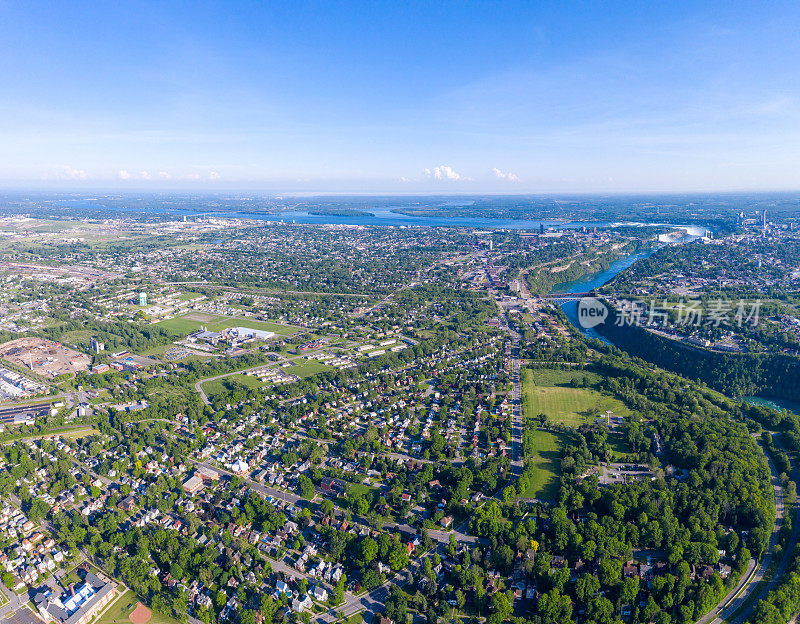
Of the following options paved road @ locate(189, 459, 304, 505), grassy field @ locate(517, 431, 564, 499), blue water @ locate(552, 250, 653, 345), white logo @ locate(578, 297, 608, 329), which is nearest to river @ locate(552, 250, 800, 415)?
blue water @ locate(552, 250, 653, 345)

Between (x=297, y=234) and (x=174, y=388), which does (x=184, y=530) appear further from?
(x=297, y=234)

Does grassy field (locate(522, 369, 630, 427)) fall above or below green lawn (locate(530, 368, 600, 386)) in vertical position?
below

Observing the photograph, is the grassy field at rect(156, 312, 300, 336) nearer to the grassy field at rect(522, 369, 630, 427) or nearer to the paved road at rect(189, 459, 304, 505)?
the paved road at rect(189, 459, 304, 505)

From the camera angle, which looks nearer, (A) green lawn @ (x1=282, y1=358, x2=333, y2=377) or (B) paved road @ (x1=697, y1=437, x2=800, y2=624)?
(B) paved road @ (x1=697, y1=437, x2=800, y2=624)

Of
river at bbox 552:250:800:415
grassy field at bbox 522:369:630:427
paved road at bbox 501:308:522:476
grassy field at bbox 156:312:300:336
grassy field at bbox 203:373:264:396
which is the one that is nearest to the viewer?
paved road at bbox 501:308:522:476

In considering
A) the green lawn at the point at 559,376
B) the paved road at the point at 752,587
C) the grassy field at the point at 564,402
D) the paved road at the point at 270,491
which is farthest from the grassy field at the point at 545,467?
the paved road at the point at 270,491

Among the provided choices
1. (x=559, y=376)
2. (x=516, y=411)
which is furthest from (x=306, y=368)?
(x=559, y=376)
